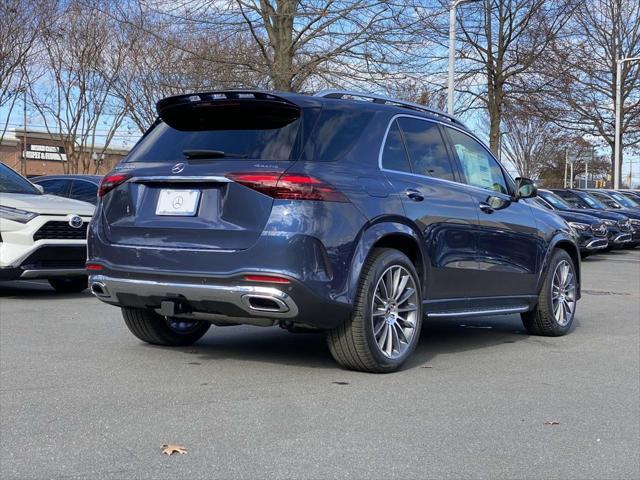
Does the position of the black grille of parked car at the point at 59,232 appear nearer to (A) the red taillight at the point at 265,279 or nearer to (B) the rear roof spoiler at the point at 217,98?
Answer: (B) the rear roof spoiler at the point at 217,98

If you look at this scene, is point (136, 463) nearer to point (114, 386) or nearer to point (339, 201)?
point (114, 386)

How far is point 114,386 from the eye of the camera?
5.37 m

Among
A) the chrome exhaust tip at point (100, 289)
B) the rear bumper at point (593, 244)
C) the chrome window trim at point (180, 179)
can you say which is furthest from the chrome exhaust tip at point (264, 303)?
the rear bumper at point (593, 244)

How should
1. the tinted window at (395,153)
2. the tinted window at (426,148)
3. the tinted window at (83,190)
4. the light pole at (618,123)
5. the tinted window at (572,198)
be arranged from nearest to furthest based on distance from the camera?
the tinted window at (395,153) → the tinted window at (426,148) → the tinted window at (83,190) → the tinted window at (572,198) → the light pole at (618,123)

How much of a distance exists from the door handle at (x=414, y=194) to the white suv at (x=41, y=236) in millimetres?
4999

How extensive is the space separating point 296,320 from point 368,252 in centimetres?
66

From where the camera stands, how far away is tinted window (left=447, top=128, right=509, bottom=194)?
23.2 feet

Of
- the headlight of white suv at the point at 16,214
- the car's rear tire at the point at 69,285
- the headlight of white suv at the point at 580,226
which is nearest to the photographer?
the headlight of white suv at the point at 16,214

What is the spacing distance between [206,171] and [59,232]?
483cm

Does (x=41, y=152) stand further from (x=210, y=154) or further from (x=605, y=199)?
(x=210, y=154)

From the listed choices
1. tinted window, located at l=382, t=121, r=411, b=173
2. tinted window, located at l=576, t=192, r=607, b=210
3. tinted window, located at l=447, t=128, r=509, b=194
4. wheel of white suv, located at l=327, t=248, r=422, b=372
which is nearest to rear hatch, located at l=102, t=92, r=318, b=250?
tinted window, located at l=382, t=121, r=411, b=173

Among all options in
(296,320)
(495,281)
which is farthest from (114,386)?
(495,281)

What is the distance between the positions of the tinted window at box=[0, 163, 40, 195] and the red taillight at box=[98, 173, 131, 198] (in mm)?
4678

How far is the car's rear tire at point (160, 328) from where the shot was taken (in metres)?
6.66
